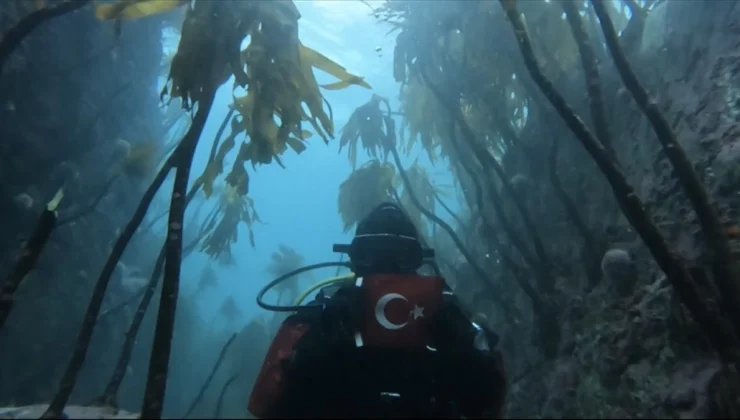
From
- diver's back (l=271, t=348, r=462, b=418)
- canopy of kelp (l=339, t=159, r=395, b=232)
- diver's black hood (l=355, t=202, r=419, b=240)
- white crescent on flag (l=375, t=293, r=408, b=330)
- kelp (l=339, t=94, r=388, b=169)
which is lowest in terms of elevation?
diver's back (l=271, t=348, r=462, b=418)

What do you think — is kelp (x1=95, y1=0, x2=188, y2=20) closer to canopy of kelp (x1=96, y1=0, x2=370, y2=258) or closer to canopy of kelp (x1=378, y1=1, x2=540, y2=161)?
canopy of kelp (x1=96, y1=0, x2=370, y2=258)

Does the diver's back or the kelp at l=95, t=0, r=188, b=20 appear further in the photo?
the kelp at l=95, t=0, r=188, b=20

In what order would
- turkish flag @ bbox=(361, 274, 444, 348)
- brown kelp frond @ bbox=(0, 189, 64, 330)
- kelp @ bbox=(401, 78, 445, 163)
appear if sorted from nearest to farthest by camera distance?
turkish flag @ bbox=(361, 274, 444, 348), brown kelp frond @ bbox=(0, 189, 64, 330), kelp @ bbox=(401, 78, 445, 163)

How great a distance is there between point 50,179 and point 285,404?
11.2 metres

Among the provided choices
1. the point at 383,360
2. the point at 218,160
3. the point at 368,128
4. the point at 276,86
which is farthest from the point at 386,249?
the point at 368,128

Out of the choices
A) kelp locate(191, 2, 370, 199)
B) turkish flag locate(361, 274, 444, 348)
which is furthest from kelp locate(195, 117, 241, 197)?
turkish flag locate(361, 274, 444, 348)

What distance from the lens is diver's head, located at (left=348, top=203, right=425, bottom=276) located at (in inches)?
120

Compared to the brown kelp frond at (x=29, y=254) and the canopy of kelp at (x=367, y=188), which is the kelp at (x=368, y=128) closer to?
the canopy of kelp at (x=367, y=188)

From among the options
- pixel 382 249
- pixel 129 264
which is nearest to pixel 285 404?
pixel 382 249

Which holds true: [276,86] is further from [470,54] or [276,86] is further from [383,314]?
[470,54]

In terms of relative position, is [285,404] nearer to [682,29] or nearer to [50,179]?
[682,29]

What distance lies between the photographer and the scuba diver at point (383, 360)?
2.40m

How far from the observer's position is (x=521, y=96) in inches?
333

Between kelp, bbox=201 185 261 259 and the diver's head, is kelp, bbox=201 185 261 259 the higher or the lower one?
the higher one
